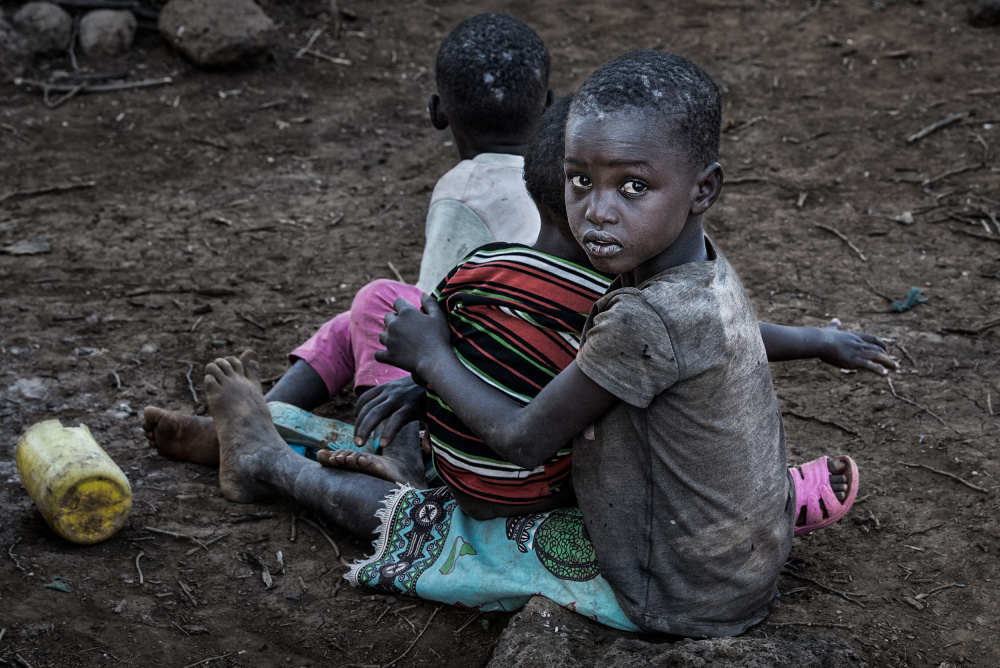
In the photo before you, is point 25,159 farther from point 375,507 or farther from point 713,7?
point 713,7

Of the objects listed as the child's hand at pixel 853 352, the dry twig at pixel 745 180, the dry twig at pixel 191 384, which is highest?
the child's hand at pixel 853 352

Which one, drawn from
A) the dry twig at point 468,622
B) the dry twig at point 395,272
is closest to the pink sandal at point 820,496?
the dry twig at point 468,622

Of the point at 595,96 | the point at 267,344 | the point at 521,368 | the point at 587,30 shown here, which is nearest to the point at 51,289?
the point at 267,344

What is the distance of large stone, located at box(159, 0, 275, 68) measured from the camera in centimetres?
629

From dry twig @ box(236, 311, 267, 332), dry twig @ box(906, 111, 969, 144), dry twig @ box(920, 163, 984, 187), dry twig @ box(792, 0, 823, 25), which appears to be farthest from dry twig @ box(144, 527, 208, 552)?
dry twig @ box(792, 0, 823, 25)

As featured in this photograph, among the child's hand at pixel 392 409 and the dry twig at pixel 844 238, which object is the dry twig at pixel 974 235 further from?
the child's hand at pixel 392 409

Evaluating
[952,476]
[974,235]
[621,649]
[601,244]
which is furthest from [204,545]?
[974,235]

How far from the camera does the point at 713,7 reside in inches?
282

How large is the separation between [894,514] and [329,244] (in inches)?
117

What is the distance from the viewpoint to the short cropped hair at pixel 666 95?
1.78 metres

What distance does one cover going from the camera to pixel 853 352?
2377 millimetres

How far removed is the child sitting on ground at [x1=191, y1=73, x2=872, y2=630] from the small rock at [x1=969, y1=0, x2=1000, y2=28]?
5.23 m

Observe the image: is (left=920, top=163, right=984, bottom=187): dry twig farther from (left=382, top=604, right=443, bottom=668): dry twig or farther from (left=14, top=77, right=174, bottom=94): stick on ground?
(left=14, top=77, right=174, bottom=94): stick on ground

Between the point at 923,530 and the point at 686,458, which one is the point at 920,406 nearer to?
the point at 923,530
